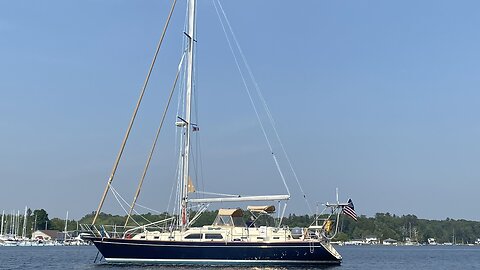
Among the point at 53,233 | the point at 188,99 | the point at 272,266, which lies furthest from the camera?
the point at 53,233

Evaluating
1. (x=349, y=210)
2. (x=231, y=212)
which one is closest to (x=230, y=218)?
(x=231, y=212)

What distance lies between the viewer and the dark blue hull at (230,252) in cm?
4988

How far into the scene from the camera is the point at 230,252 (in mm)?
49875

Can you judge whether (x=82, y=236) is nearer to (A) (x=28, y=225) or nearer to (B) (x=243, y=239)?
(B) (x=243, y=239)

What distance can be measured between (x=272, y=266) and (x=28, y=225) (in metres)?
162

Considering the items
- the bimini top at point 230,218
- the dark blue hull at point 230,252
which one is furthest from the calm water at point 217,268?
the bimini top at point 230,218

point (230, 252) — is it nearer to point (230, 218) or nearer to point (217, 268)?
point (217, 268)

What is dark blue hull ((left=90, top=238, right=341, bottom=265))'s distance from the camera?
49.9 meters

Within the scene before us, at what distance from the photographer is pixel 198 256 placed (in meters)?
50.2

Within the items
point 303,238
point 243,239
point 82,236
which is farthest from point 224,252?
point 82,236

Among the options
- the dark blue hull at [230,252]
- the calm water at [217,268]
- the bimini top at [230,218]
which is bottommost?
the calm water at [217,268]

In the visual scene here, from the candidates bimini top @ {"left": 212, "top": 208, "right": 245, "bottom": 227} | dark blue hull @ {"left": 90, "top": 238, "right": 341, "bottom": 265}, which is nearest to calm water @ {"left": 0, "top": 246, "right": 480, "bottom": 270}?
dark blue hull @ {"left": 90, "top": 238, "right": 341, "bottom": 265}

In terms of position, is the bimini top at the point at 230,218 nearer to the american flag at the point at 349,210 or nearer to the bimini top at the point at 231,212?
the bimini top at the point at 231,212

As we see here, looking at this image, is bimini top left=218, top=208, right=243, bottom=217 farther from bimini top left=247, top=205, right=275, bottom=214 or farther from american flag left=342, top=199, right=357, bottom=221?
american flag left=342, top=199, right=357, bottom=221
